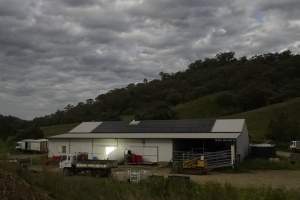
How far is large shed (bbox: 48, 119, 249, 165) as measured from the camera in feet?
152

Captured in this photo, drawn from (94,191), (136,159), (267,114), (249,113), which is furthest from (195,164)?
(249,113)

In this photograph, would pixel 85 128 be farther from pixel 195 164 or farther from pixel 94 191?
pixel 94 191

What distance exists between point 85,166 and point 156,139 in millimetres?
13124

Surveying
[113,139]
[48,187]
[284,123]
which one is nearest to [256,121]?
[284,123]

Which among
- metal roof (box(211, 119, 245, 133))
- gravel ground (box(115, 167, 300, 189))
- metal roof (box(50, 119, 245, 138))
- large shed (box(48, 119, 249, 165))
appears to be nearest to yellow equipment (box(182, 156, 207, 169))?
gravel ground (box(115, 167, 300, 189))

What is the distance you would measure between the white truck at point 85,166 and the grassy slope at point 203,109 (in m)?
81.9

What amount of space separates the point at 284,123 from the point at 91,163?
45855 millimetres

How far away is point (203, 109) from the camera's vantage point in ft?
422

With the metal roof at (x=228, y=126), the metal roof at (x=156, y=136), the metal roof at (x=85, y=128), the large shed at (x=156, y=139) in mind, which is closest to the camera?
the metal roof at (x=156, y=136)

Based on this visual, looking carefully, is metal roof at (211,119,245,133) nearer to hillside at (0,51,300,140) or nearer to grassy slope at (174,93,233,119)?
hillside at (0,51,300,140)

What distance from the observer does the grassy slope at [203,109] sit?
121m

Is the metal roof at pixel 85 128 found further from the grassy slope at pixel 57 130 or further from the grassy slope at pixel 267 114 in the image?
the grassy slope at pixel 57 130

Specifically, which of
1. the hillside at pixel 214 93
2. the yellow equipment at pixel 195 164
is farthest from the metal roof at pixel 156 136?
the hillside at pixel 214 93

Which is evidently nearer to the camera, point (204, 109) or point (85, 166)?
point (85, 166)
